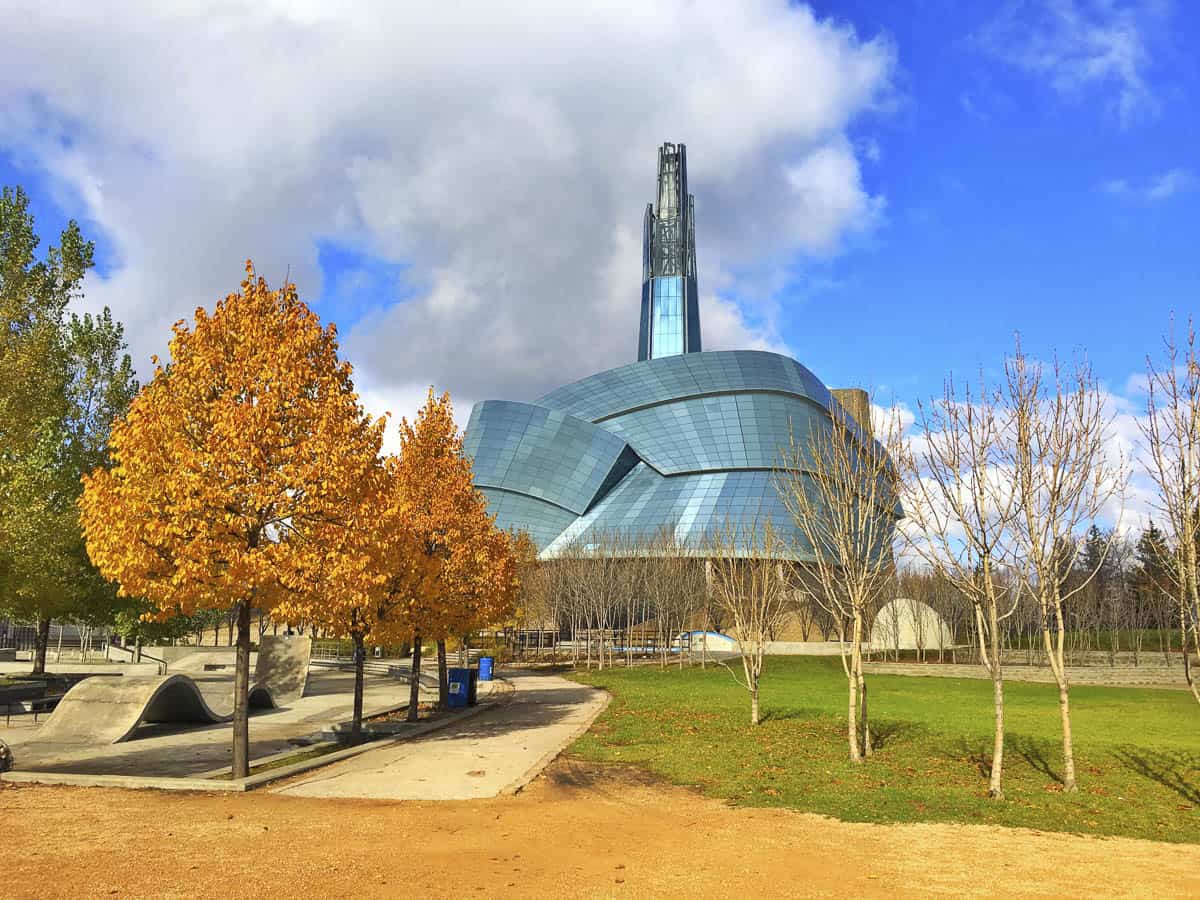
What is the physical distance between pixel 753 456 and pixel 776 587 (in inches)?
2034

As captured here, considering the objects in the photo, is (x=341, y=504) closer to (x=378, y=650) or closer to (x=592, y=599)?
(x=592, y=599)

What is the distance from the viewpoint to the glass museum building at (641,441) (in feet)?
261

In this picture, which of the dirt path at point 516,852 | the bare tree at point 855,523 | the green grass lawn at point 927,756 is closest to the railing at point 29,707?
the dirt path at point 516,852

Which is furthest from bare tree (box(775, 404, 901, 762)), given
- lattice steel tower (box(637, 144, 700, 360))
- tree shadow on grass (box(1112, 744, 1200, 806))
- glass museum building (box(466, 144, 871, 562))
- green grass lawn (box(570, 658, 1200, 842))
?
lattice steel tower (box(637, 144, 700, 360))

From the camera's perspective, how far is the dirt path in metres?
8.14

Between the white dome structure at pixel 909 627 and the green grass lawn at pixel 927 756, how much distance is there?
31.5 m

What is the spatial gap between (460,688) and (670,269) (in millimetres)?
114379

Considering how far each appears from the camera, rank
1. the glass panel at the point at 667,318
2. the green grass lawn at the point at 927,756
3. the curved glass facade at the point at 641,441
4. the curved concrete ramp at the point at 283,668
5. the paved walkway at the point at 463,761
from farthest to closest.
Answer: the glass panel at the point at 667,318 → the curved glass facade at the point at 641,441 → the curved concrete ramp at the point at 283,668 → the paved walkway at the point at 463,761 → the green grass lawn at the point at 927,756

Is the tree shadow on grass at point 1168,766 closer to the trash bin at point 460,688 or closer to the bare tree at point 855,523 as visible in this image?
the bare tree at point 855,523

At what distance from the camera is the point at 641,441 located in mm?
86125

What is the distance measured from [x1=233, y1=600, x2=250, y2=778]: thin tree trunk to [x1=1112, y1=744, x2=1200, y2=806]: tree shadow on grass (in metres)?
14.1

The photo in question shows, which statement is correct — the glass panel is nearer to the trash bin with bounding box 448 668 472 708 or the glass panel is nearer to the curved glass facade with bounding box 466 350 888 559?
the curved glass facade with bounding box 466 350 888 559

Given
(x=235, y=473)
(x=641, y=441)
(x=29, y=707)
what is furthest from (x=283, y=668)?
(x=641, y=441)

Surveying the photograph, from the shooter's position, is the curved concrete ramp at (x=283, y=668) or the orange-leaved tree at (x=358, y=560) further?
the curved concrete ramp at (x=283, y=668)
